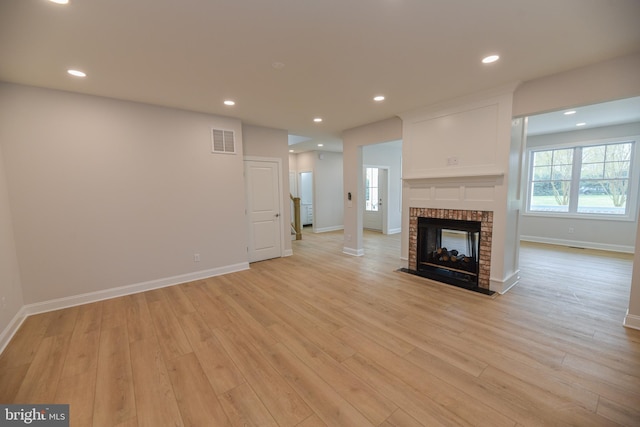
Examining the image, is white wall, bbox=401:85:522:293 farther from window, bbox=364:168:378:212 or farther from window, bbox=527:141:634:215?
window, bbox=364:168:378:212

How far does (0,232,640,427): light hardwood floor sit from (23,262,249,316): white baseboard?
0.13 metres

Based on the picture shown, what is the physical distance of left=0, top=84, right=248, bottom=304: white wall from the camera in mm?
2953

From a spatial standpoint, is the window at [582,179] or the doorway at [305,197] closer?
the window at [582,179]

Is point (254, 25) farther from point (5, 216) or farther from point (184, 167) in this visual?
point (5, 216)

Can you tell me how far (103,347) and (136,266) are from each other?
4.88 ft

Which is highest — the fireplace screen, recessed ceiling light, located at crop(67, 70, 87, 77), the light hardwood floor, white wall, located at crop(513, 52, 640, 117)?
recessed ceiling light, located at crop(67, 70, 87, 77)

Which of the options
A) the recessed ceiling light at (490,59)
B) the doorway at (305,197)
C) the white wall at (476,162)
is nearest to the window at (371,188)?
the doorway at (305,197)

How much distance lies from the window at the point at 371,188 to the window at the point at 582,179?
407 centimetres

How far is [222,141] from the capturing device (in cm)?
426

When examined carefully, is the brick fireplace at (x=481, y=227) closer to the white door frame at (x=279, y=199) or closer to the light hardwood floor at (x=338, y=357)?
the light hardwood floor at (x=338, y=357)

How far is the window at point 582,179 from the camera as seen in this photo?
5.43 meters

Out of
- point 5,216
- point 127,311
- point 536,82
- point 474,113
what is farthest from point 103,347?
point 536,82

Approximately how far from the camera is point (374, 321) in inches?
108

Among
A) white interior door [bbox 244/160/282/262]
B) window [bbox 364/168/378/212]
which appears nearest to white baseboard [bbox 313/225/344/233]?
window [bbox 364/168/378/212]
